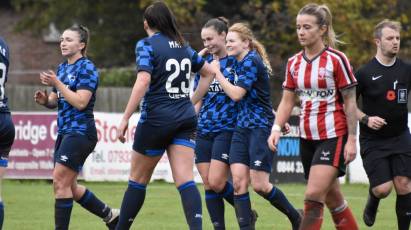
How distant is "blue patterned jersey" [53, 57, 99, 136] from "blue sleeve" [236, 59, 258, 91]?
136cm

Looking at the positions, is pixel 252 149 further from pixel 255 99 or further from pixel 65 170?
pixel 65 170

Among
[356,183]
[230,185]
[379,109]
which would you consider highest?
[379,109]

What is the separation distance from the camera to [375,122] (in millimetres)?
9445

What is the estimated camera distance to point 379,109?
32.1 ft

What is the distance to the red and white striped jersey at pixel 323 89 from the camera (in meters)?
8.14

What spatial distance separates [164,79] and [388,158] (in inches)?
102

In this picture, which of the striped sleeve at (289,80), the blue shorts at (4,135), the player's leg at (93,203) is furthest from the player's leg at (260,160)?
the blue shorts at (4,135)

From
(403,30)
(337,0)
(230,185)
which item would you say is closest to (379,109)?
(230,185)

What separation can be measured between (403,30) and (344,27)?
2.39 metres

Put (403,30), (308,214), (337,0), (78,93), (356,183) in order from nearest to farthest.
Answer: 1. (308,214)
2. (78,93)
3. (356,183)
4. (337,0)
5. (403,30)

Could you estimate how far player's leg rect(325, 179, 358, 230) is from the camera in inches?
337

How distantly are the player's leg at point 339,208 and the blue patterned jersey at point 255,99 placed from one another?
4.67ft

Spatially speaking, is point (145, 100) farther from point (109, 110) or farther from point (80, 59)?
point (109, 110)

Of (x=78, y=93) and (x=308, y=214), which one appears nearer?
(x=308, y=214)
